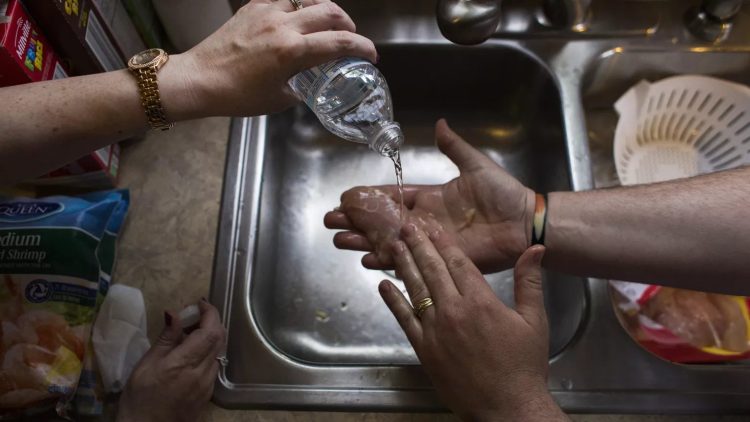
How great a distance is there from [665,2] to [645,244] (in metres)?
0.64

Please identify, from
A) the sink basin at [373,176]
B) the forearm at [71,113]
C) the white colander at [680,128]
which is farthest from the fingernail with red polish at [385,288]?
the white colander at [680,128]

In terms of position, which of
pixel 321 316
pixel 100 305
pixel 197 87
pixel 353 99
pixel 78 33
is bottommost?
pixel 321 316

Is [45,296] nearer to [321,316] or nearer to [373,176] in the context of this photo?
[321,316]

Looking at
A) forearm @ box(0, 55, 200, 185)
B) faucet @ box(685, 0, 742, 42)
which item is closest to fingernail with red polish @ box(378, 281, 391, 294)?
forearm @ box(0, 55, 200, 185)

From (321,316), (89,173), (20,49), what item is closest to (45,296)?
(89,173)

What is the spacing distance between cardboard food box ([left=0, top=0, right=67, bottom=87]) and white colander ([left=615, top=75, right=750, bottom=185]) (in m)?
1.10

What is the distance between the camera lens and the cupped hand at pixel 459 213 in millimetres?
960

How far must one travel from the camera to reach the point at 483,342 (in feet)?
2.36

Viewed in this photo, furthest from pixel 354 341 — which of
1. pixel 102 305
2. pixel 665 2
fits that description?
pixel 665 2

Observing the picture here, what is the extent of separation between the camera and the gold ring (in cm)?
79

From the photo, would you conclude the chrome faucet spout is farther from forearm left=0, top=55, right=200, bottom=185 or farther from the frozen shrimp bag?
the frozen shrimp bag

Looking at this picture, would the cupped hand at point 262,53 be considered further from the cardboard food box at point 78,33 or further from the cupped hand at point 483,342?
the cupped hand at point 483,342

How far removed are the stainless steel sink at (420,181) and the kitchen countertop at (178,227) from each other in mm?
26

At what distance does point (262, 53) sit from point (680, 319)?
928mm
